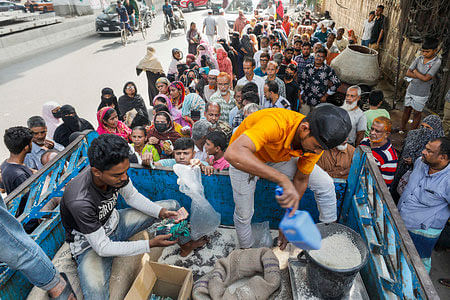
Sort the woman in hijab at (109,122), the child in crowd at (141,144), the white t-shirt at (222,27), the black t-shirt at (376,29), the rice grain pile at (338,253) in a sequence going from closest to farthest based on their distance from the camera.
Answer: the rice grain pile at (338,253) → the child in crowd at (141,144) → the woman in hijab at (109,122) → the black t-shirt at (376,29) → the white t-shirt at (222,27)

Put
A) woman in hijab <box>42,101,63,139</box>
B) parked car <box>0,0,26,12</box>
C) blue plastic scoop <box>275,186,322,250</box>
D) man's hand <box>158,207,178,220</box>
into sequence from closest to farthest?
blue plastic scoop <box>275,186,322,250</box> → man's hand <box>158,207,178,220</box> → woman in hijab <box>42,101,63,139</box> → parked car <box>0,0,26,12</box>

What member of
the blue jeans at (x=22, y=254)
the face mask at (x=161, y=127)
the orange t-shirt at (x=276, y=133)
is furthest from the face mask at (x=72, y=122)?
the orange t-shirt at (x=276, y=133)

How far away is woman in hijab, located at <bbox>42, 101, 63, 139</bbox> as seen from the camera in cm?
427

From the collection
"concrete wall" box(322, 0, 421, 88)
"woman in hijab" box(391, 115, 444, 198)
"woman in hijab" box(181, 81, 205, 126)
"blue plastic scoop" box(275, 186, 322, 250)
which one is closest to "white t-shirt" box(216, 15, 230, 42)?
"concrete wall" box(322, 0, 421, 88)

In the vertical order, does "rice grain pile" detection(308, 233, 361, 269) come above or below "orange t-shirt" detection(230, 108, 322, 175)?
below

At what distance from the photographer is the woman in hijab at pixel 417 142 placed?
301 cm

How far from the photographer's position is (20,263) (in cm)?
158

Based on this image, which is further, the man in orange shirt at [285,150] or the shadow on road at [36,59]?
the shadow on road at [36,59]

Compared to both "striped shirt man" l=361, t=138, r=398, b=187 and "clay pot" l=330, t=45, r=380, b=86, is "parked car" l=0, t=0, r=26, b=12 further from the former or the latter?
"striped shirt man" l=361, t=138, r=398, b=187

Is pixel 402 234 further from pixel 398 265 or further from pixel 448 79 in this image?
pixel 448 79

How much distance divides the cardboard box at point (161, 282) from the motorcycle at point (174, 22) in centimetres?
1478

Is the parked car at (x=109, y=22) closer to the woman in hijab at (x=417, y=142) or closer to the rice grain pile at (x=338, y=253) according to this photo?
the woman in hijab at (x=417, y=142)

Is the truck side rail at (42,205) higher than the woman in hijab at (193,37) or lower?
lower

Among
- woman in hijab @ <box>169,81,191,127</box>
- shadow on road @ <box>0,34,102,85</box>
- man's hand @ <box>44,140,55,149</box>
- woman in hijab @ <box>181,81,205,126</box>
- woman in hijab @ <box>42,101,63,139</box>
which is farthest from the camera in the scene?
shadow on road @ <box>0,34,102,85</box>
